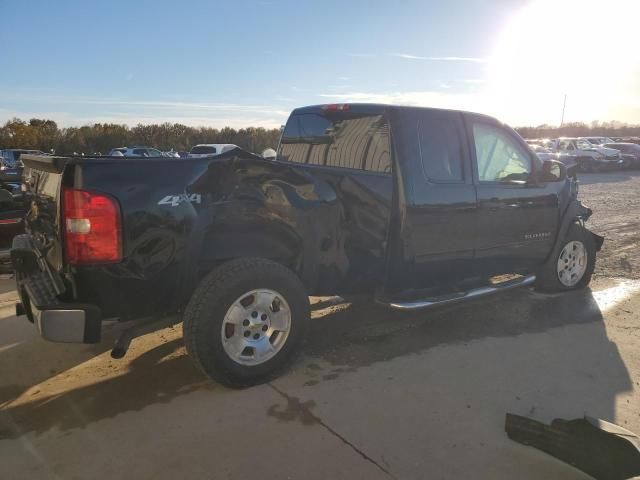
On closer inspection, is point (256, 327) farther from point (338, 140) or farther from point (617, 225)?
point (617, 225)

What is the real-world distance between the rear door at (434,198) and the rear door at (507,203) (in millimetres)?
163

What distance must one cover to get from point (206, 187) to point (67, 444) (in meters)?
1.66

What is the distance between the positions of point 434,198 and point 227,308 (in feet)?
6.31

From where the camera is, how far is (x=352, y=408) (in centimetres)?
317

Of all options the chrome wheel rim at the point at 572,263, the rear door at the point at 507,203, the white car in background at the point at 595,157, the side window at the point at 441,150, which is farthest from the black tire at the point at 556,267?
the white car in background at the point at 595,157

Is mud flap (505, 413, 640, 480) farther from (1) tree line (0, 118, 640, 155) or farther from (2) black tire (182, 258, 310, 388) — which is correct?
(1) tree line (0, 118, 640, 155)

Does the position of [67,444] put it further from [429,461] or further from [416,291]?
[416,291]

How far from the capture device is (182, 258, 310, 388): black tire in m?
3.15

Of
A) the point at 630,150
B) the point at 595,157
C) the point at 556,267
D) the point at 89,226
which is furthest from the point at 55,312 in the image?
the point at 630,150

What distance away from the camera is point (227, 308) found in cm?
322

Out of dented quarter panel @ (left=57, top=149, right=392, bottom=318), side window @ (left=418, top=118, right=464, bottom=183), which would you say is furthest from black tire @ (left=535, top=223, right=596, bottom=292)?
dented quarter panel @ (left=57, top=149, right=392, bottom=318)

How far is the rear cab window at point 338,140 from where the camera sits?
160 inches

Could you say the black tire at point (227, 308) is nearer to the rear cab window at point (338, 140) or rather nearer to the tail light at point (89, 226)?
the tail light at point (89, 226)

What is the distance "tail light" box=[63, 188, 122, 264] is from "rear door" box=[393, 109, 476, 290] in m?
2.13
